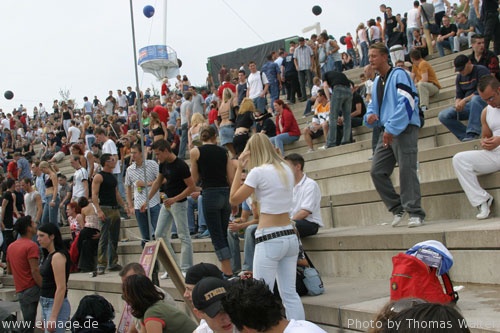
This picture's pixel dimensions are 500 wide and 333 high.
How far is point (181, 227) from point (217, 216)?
96 centimetres

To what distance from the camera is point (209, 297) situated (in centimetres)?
432

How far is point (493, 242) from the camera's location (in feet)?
16.7

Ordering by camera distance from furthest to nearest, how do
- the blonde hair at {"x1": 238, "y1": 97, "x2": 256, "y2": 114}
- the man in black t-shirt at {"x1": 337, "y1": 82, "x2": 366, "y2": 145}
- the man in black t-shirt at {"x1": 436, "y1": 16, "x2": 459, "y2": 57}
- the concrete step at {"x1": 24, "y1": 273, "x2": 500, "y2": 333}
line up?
the man in black t-shirt at {"x1": 436, "y1": 16, "x2": 459, "y2": 57} → the blonde hair at {"x1": 238, "y1": 97, "x2": 256, "y2": 114} → the man in black t-shirt at {"x1": 337, "y1": 82, "x2": 366, "y2": 145} → the concrete step at {"x1": 24, "y1": 273, "x2": 500, "y2": 333}

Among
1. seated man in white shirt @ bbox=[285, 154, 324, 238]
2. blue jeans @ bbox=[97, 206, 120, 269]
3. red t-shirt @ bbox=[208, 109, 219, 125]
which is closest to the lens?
seated man in white shirt @ bbox=[285, 154, 324, 238]

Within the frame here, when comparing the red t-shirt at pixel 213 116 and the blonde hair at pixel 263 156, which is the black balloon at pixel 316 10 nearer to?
the red t-shirt at pixel 213 116

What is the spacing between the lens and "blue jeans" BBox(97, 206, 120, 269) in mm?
10211

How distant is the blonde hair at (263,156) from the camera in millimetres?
5305

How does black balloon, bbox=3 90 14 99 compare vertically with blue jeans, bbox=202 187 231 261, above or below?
above

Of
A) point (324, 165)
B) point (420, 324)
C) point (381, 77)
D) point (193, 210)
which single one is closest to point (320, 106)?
point (324, 165)

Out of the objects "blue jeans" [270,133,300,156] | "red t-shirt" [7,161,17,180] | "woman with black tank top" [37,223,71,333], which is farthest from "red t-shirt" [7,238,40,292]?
"red t-shirt" [7,161,17,180]

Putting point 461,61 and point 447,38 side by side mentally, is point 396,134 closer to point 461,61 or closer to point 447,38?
point 461,61

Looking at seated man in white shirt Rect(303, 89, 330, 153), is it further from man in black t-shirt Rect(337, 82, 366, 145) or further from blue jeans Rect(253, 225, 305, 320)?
blue jeans Rect(253, 225, 305, 320)

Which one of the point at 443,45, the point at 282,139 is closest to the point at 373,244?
the point at 282,139

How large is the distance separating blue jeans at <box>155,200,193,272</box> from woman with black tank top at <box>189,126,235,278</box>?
2.58ft
